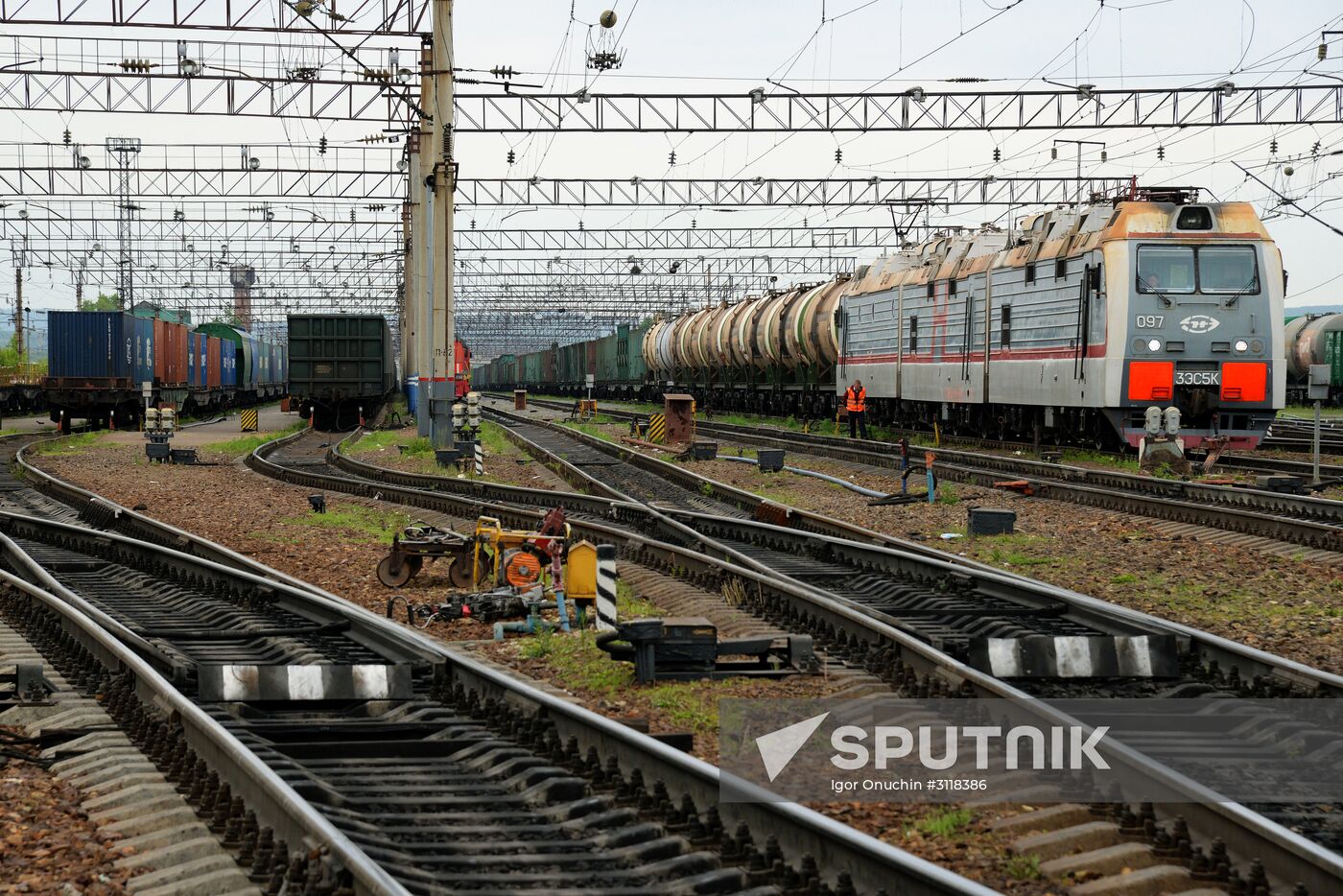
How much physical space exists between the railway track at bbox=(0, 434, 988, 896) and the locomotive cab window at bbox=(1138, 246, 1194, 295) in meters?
14.0

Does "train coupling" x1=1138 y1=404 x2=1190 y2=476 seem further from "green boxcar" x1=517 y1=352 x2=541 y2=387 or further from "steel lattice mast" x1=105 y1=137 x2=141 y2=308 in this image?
"green boxcar" x1=517 y1=352 x2=541 y2=387

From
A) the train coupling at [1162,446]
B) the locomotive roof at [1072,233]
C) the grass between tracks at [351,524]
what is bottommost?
the grass between tracks at [351,524]

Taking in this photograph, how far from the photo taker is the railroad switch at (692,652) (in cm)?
790

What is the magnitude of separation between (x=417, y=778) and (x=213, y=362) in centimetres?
5312

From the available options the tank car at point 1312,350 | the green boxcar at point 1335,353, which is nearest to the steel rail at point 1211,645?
the tank car at point 1312,350

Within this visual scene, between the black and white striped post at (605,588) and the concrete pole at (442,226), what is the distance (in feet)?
61.8

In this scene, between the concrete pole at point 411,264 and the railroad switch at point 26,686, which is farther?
the concrete pole at point 411,264

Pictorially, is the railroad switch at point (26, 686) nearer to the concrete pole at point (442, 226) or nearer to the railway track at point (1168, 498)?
the railway track at point (1168, 498)

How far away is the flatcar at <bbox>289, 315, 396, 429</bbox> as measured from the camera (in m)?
41.5

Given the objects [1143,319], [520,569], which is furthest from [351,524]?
[1143,319]

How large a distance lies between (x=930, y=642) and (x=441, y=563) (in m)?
6.29

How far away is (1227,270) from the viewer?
20.5m

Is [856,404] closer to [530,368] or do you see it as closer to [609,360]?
[609,360]

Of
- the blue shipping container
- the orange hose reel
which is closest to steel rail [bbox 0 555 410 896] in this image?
the orange hose reel
